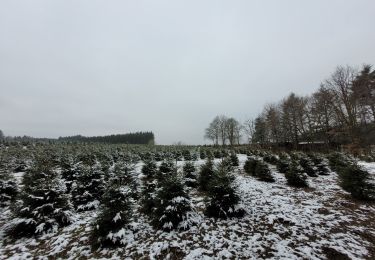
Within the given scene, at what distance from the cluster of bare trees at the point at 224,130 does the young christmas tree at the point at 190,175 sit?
4540 cm

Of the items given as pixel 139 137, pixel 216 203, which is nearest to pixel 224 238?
pixel 216 203

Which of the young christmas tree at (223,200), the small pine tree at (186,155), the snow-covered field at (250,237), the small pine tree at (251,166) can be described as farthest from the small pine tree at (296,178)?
the small pine tree at (186,155)

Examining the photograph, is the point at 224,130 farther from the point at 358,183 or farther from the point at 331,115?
the point at 358,183

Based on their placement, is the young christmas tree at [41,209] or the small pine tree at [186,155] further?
the small pine tree at [186,155]

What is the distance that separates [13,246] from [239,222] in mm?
7002

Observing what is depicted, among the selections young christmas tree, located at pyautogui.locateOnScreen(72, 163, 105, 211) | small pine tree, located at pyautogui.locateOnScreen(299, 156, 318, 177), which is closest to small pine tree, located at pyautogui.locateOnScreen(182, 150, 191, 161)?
small pine tree, located at pyautogui.locateOnScreen(299, 156, 318, 177)

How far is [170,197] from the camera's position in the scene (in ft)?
19.3

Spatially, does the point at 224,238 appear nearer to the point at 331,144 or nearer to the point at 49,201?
the point at 49,201

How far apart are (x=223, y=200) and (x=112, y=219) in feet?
11.9

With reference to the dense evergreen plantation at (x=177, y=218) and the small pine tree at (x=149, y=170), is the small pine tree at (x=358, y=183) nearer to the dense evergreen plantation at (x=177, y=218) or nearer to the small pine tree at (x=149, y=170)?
the dense evergreen plantation at (x=177, y=218)

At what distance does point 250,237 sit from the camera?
16.2 feet

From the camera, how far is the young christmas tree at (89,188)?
7836mm

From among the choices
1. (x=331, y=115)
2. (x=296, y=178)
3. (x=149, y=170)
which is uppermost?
(x=331, y=115)

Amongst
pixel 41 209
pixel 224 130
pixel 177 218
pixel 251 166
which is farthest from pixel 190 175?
pixel 224 130
